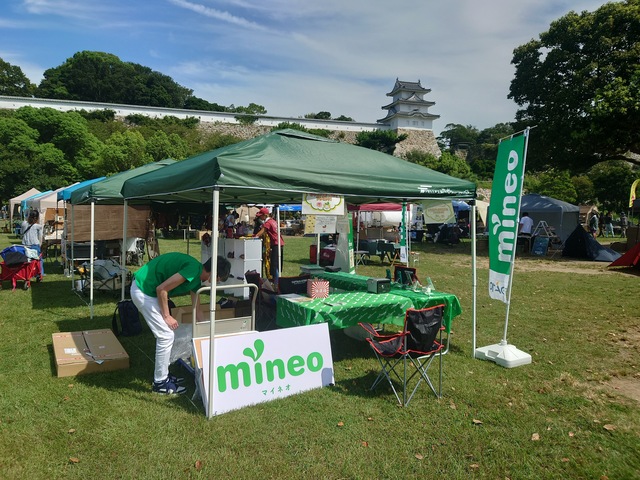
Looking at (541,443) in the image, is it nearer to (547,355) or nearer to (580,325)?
(547,355)

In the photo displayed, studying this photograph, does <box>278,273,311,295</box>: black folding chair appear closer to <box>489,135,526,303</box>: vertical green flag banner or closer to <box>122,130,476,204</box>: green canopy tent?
<box>122,130,476,204</box>: green canopy tent

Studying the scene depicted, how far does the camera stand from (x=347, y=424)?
3549 millimetres

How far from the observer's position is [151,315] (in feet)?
13.1

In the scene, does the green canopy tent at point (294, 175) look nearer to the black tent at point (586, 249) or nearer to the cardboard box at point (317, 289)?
the cardboard box at point (317, 289)

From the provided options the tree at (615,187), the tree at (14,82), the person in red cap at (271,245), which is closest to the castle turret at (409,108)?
the tree at (615,187)

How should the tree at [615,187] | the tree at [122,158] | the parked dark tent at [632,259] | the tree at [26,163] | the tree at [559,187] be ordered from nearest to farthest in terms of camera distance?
A: the parked dark tent at [632,259], the tree at [122,158], the tree at [26,163], the tree at [615,187], the tree at [559,187]

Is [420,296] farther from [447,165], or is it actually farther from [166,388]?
[447,165]

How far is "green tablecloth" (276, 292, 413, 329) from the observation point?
4.50m

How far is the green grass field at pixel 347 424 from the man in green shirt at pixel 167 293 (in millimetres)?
238

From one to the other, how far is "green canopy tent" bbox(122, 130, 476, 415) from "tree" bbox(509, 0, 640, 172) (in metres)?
13.9

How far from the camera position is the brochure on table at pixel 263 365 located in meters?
3.71

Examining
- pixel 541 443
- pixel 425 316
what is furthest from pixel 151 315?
pixel 541 443

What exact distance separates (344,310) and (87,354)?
2.88 metres

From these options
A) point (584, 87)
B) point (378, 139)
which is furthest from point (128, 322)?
point (378, 139)
